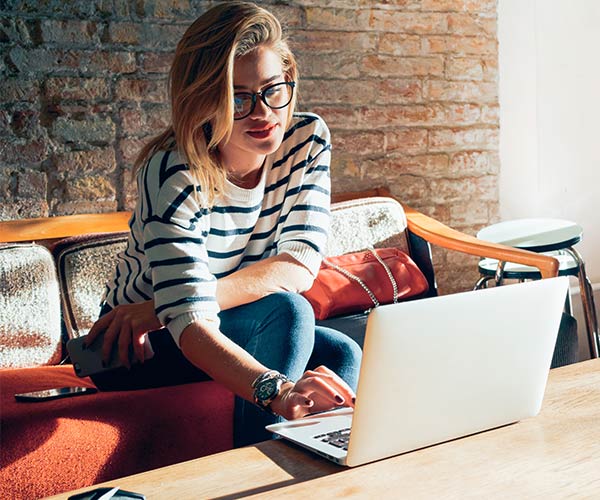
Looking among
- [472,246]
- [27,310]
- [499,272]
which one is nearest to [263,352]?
[27,310]

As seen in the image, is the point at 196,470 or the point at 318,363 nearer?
the point at 196,470

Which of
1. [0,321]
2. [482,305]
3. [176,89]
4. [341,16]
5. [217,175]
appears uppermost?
[341,16]

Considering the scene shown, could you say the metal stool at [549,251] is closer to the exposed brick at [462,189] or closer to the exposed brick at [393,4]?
the exposed brick at [462,189]

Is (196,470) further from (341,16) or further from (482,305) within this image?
(341,16)

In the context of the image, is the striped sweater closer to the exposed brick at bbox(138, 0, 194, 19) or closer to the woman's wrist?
the woman's wrist

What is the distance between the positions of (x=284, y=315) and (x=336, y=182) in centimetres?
159

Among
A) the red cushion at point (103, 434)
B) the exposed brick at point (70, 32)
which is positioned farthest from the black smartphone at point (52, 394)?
the exposed brick at point (70, 32)

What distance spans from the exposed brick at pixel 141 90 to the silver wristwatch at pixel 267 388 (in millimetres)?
1618

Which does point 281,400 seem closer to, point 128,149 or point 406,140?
point 128,149

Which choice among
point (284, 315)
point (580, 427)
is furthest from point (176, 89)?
point (580, 427)

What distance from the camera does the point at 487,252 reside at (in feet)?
8.25

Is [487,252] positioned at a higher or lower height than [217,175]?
lower

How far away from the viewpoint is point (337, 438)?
3.69ft

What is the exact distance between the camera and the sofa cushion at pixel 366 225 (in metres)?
2.79
